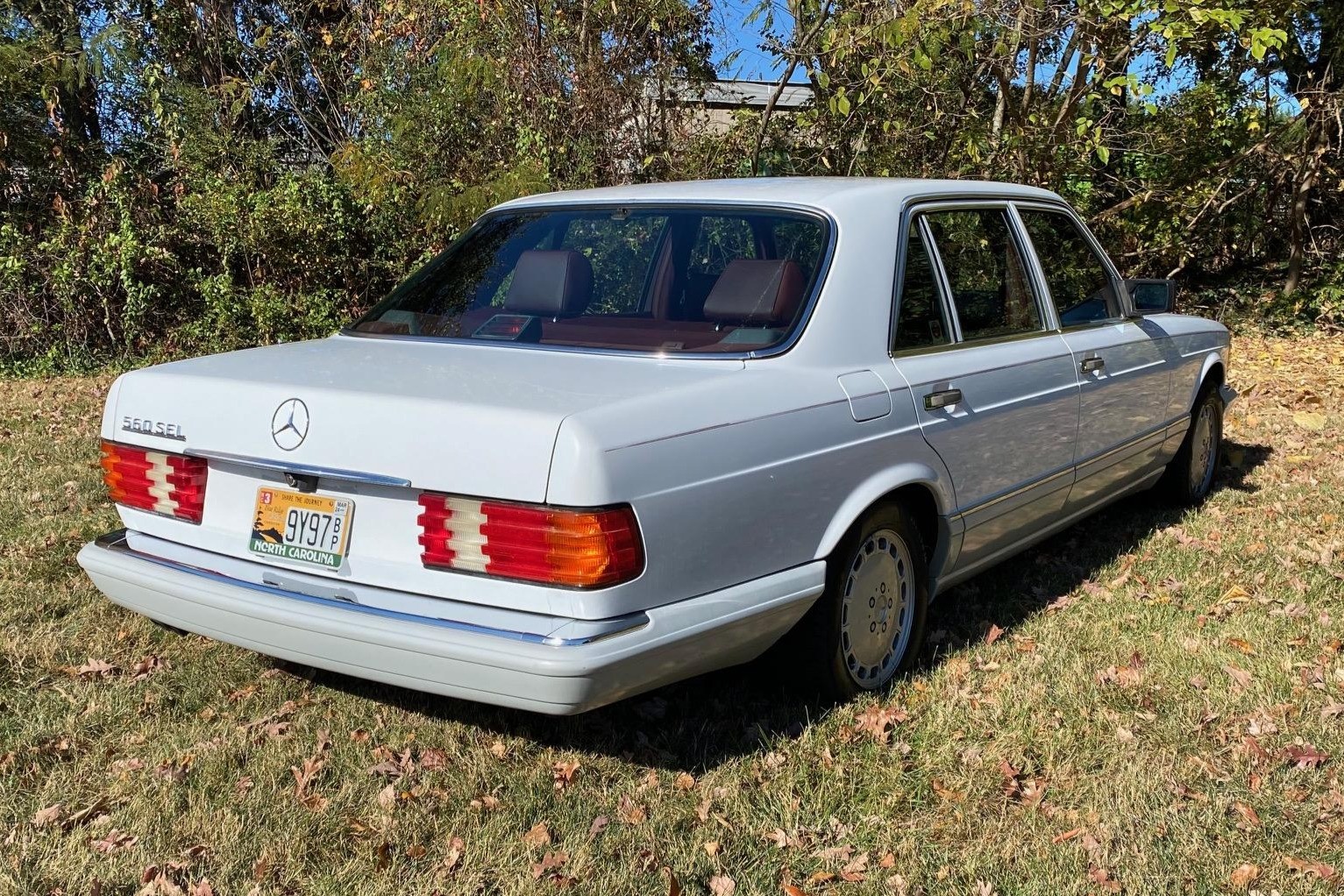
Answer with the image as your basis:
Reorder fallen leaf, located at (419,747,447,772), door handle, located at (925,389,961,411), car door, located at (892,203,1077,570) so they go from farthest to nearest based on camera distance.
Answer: car door, located at (892,203,1077,570) < door handle, located at (925,389,961,411) < fallen leaf, located at (419,747,447,772)

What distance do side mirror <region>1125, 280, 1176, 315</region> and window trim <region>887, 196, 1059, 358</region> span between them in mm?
914

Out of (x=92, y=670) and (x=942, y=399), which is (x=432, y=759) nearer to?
(x=92, y=670)

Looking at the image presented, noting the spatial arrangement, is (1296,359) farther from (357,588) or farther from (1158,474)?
(357,588)

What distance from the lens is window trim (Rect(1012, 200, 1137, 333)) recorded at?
4711mm

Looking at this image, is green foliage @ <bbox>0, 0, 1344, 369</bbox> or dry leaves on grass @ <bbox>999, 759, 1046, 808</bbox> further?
green foliage @ <bbox>0, 0, 1344, 369</bbox>

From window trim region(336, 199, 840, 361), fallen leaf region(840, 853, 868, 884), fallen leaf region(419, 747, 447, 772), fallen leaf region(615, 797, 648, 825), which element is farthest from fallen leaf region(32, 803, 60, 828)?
fallen leaf region(840, 853, 868, 884)

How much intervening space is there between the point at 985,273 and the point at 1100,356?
81 cm

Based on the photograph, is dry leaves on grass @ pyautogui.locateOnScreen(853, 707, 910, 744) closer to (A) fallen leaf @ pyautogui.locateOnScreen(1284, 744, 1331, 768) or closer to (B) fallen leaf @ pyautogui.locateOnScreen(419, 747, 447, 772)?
(A) fallen leaf @ pyautogui.locateOnScreen(1284, 744, 1331, 768)

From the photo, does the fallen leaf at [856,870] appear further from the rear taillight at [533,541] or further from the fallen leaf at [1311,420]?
the fallen leaf at [1311,420]

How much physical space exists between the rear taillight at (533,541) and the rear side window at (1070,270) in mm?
2644

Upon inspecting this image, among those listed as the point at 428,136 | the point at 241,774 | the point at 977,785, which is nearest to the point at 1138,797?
the point at 977,785

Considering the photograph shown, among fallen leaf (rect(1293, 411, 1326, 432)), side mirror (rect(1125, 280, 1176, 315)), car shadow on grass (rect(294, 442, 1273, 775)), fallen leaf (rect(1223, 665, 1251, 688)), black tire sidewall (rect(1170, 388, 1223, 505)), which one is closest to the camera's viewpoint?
car shadow on grass (rect(294, 442, 1273, 775))

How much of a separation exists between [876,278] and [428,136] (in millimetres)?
7364

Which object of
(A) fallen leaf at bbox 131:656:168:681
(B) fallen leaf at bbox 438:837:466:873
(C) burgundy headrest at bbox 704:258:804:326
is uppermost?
(C) burgundy headrest at bbox 704:258:804:326
